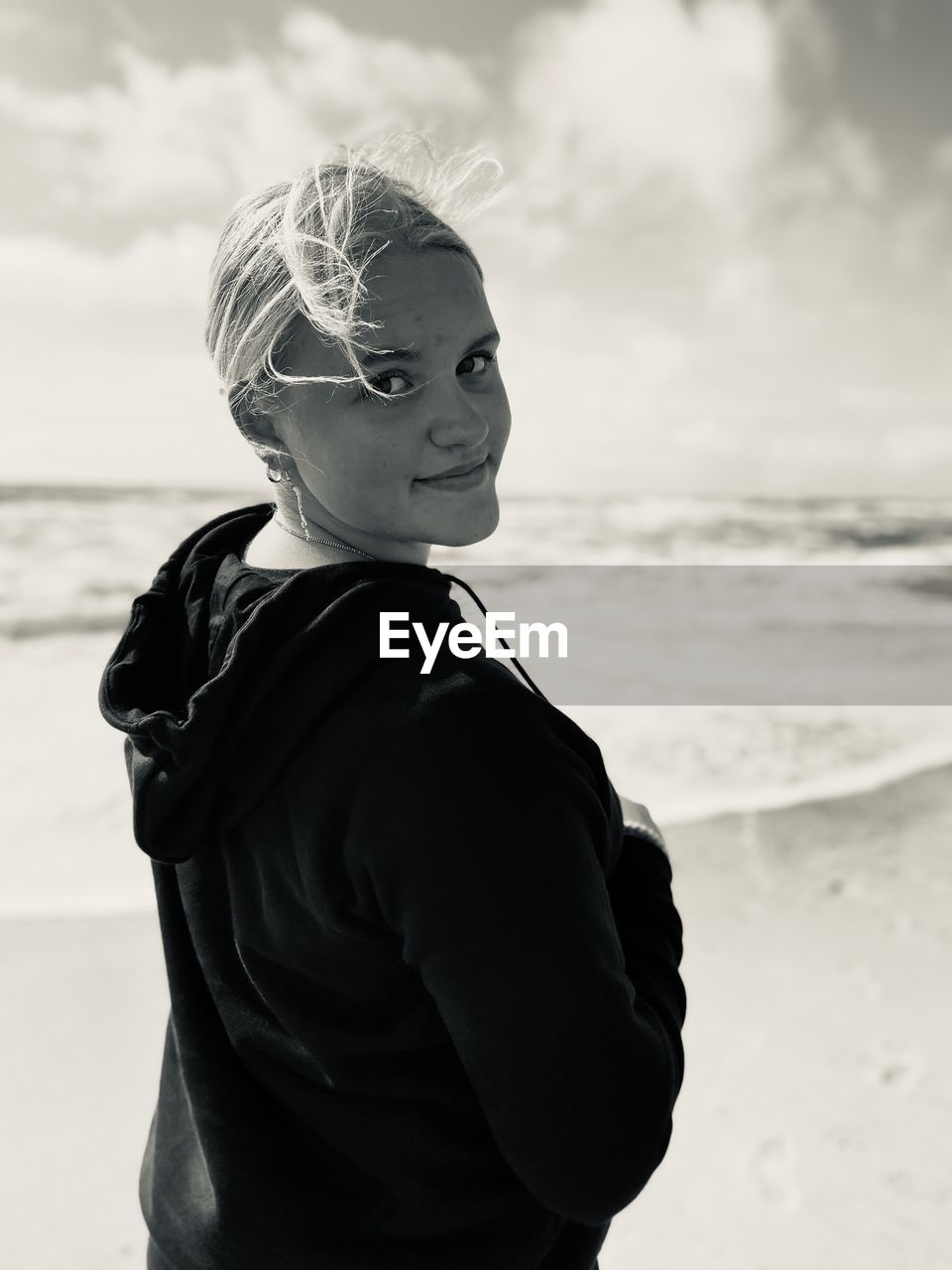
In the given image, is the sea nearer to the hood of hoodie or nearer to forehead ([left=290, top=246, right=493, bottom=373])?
the hood of hoodie

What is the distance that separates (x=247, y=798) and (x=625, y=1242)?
6.25 ft

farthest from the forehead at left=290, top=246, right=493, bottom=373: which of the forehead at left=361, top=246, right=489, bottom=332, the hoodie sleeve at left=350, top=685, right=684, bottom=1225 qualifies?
the hoodie sleeve at left=350, top=685, right=684, bottom=1225

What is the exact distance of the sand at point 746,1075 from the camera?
89.2 inches

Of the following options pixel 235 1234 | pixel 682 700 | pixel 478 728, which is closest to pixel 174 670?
pixel 478 728

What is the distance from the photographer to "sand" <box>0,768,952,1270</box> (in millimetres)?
2266

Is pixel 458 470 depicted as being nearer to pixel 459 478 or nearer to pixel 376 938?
pixel 459 478

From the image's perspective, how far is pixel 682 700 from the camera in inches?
263

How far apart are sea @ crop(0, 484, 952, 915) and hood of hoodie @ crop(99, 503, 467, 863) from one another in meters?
3.03

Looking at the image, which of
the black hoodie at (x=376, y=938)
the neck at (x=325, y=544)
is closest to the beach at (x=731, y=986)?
the black hoodie at (x=376, y=938)

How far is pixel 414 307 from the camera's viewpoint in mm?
888

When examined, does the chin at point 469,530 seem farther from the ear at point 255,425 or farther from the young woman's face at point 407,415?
the ear at point 255,425

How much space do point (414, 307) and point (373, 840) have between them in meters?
0.47

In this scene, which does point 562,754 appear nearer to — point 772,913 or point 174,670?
point 174,670

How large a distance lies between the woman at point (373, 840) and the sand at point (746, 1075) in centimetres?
145
